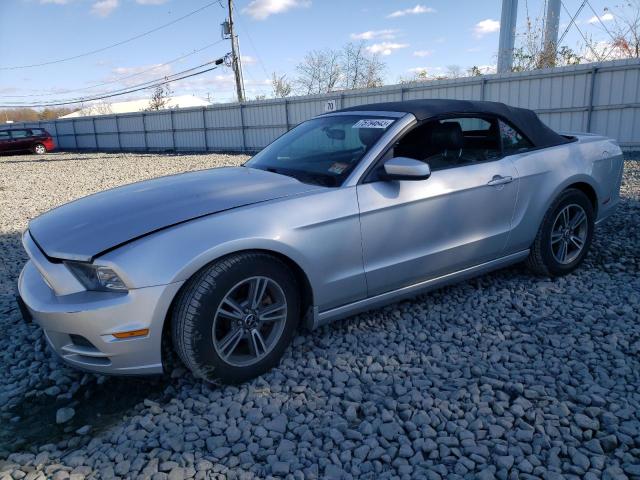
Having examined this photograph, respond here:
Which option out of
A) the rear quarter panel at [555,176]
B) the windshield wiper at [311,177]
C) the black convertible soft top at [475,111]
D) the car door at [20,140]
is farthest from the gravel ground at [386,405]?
the car door at [20,140]

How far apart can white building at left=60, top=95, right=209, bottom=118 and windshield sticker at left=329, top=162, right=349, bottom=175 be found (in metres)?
43.8

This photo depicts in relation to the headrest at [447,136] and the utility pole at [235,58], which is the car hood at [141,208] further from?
the utility pole at [235,58]

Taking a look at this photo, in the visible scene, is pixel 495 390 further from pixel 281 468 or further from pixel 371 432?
pixel 281 468

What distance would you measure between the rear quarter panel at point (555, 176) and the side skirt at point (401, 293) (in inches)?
6.1

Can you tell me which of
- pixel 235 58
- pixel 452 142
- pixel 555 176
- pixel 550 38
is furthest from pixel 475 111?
pixel 235 58

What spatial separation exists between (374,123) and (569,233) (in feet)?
6.81

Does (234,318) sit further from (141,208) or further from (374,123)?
(374,123)

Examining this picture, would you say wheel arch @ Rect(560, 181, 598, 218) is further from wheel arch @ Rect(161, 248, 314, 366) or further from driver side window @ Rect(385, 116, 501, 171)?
wheel arch @ Rect(161, 248, 314, 366)

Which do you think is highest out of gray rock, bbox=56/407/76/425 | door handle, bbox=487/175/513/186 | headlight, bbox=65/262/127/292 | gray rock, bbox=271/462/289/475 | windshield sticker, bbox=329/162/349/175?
windshield sticker, bbox=329/162/349/175

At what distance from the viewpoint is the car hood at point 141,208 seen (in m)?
2.54

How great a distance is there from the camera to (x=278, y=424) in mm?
2432

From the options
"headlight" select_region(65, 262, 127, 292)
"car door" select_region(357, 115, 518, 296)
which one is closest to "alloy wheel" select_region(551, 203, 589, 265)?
"car door" select_region(357, 115, 518, 296)

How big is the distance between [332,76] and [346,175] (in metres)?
33.9

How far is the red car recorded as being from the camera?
24.9m
